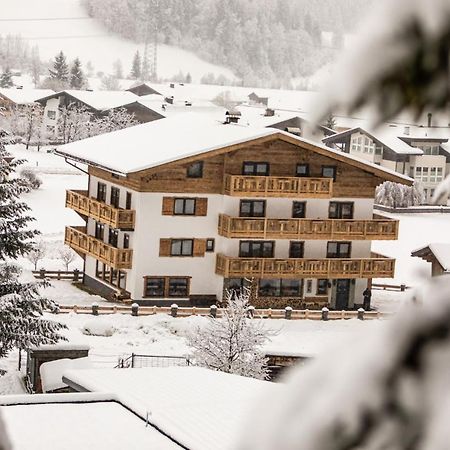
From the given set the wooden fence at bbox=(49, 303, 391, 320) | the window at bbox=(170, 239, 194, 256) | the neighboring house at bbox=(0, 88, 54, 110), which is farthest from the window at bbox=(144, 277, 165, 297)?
the neighboring house at bbox=(0, 88, 54, 110)

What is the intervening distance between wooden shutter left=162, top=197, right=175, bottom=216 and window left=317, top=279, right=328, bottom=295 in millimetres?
5981

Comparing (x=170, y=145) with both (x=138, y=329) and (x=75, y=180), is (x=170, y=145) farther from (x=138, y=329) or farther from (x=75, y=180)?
(x=75, y=180)

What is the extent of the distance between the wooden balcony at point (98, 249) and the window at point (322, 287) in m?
6.83

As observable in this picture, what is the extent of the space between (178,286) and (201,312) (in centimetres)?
273

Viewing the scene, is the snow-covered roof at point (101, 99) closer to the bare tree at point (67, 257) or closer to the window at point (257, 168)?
the bare tree at point (67, 257)

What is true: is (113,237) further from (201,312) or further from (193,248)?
(201,312)

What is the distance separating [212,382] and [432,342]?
15.8 metres

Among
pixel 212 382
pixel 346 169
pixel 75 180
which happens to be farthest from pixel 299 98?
pixel 212 382

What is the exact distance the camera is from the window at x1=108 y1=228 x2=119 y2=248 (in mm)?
38281

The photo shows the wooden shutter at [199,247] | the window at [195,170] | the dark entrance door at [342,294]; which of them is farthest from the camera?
the dark entrance door at [342,294]

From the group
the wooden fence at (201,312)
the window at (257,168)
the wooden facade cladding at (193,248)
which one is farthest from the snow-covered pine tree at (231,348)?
the window at (257,168)

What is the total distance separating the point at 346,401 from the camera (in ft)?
2.65

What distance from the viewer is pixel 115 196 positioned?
38688mm

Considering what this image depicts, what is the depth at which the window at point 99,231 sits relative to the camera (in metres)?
39.5
